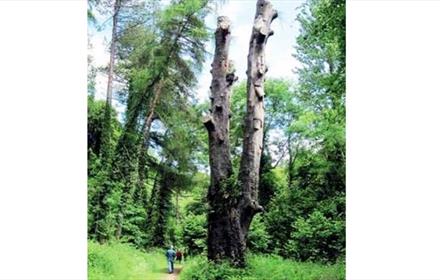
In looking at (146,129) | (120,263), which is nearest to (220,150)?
(146,129)

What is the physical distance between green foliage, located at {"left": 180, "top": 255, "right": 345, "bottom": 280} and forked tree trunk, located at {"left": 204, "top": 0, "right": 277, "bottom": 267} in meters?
0.06

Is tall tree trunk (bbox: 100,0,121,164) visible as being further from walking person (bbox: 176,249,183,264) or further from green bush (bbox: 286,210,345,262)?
green bush (bbox: 286,210,345,262)

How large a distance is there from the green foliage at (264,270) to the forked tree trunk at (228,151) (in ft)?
0.21

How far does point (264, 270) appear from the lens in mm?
4449

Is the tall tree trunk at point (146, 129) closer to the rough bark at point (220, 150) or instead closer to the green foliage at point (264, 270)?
the rough bark at point (220, 150)

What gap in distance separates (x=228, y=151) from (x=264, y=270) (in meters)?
0.81

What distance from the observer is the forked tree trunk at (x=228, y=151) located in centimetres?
447

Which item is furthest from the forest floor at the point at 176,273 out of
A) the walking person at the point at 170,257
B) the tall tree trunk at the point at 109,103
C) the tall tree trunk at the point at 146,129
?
the tall tree trunk at the point at 109,103

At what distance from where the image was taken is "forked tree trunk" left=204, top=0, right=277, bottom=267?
4473mm

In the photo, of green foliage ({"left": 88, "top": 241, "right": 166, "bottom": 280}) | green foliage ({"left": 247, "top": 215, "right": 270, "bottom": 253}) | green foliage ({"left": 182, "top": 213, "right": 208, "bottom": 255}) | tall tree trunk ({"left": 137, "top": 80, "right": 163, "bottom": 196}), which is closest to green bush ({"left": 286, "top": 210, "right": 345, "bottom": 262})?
green foliage ({"left": 247, "top": 215, "right": 270, "bottom": 253})
